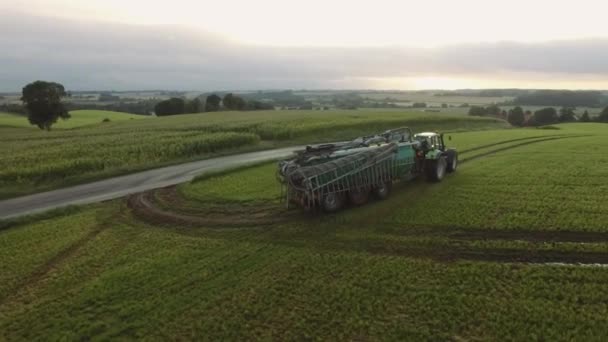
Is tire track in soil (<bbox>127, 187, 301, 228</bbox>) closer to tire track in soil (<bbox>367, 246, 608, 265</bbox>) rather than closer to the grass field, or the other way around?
the grass field

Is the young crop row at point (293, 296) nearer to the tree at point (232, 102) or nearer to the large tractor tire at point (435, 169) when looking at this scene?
the large tractor tire at point (435, 169)

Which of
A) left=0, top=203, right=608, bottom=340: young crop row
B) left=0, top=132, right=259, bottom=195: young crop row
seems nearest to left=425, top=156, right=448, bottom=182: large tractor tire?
left=0, top=203, right=608, bottom=340: young crop row

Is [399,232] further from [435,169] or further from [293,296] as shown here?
[435,169]

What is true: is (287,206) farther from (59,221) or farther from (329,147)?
(59,221)

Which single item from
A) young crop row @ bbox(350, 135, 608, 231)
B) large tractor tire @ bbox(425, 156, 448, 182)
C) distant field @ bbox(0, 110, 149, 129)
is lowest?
young crop row @ bbox(350, 135, 608, 231)

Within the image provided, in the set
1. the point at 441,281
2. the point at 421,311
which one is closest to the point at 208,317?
the point at 421,311

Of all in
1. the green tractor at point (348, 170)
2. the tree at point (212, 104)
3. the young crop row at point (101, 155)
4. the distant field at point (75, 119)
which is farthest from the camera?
the tree at point (212, 104)

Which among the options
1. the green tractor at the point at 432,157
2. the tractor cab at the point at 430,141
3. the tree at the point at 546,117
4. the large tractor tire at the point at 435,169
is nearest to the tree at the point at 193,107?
the tree at the point at 546,117

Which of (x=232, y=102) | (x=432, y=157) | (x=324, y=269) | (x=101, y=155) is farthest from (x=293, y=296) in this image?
(x=232, y=102)
